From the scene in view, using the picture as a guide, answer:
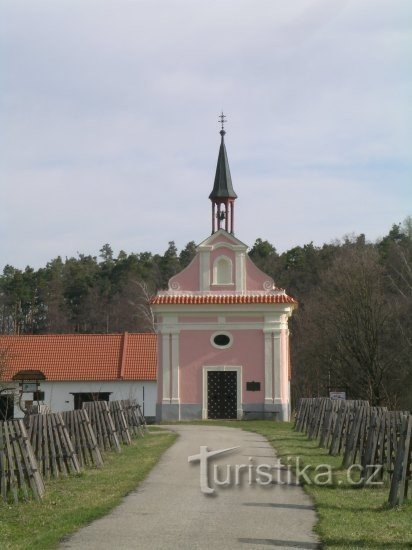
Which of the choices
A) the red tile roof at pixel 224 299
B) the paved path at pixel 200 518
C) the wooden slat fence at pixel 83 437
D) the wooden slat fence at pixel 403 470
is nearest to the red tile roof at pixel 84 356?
the red tile roof at pixel 224 299

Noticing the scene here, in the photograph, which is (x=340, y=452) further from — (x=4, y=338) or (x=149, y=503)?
(x=4, y=338)

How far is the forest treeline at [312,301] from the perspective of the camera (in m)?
42.5

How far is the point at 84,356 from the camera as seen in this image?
4925cm

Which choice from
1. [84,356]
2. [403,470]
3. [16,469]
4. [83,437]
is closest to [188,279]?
[84,356]

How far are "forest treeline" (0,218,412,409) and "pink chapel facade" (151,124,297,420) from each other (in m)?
5.05

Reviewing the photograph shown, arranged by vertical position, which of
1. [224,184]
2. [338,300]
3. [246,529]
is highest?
[224,184]

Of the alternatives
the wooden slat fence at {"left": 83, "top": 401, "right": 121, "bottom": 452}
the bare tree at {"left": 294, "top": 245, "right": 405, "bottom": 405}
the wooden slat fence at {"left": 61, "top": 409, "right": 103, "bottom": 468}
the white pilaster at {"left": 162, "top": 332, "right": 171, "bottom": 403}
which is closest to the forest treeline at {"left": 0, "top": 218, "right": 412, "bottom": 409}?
the bare tree at {"left": 294, "top": 245, "right": 405, "bottom": 405}

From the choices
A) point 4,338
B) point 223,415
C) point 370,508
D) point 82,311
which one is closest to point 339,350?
point 223,415

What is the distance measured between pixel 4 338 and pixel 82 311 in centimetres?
3729

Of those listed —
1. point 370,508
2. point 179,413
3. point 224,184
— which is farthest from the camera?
point 224,184

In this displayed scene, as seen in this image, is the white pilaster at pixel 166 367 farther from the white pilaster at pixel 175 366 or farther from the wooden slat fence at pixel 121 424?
the wooden slat fence at pixel 121 424

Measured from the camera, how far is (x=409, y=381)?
140 ft

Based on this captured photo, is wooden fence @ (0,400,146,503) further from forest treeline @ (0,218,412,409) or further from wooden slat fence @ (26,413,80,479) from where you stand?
forest treeline @ (0,218,412,409)

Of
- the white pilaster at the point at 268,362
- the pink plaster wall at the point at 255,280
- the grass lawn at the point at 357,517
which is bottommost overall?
the grass lawn at the point at 357,517
